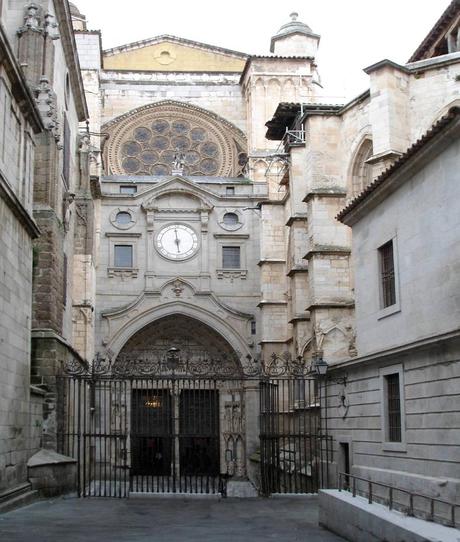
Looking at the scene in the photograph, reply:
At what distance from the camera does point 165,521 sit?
52.5 feet

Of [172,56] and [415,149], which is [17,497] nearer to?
[415,149]

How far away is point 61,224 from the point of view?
24.2m

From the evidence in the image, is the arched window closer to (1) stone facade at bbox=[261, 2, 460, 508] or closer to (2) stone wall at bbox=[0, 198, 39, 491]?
(1) stone facade at bbox=[261, 2, 460, 508]

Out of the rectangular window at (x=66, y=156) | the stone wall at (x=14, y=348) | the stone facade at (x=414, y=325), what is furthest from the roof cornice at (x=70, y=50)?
the stone facade at (x=414, y=325)

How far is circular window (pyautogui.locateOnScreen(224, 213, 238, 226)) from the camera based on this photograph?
3681 cm

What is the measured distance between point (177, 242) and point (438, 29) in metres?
13.8

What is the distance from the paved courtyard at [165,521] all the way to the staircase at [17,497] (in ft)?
0.59

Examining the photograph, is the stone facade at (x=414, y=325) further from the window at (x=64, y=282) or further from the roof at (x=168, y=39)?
the roof at (x=168, y=39)

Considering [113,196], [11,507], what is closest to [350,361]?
[11,507]

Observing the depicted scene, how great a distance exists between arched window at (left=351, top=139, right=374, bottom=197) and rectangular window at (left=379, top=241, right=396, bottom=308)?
9.89m

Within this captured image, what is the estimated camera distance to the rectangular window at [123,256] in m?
36.0

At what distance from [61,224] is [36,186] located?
192 centimetres

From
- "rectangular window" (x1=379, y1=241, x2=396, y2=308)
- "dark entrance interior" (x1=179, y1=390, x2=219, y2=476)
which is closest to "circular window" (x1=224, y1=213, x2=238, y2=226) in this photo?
"dark entrance interior" (x1=179, y1=390, x2=219, y2=476)

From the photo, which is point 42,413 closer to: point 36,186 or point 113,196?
point 36,186
